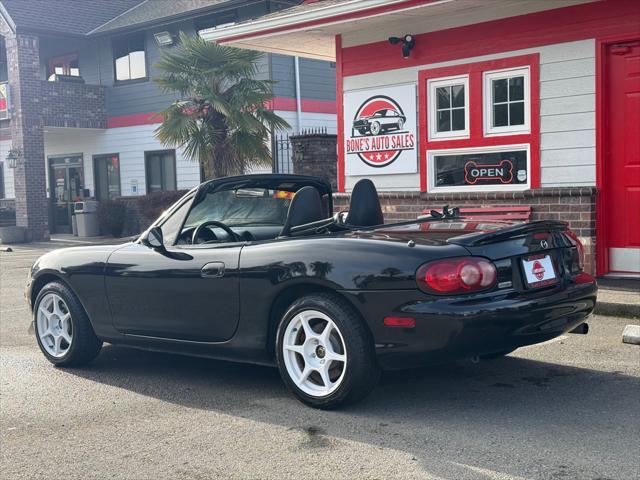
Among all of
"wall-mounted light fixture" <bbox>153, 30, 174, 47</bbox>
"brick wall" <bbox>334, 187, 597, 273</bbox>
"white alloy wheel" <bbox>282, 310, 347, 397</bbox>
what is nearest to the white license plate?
"white alloy wheel" <bbox>282, 310, 347, 397</bbox>

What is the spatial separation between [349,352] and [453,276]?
0.71 m

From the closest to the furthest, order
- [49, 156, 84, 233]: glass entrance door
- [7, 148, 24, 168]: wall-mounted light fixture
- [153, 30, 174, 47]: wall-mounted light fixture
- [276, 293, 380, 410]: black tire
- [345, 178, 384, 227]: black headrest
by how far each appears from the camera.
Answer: [276, 293, 380, 410]: black tire, [345, 178, 384, 227]: black headrest, [153, 30, 174, 47]: wall-mounted light fixture, [7, 148, 24, 168]: wall-mounted light fixture, [49, 156, 84, 233]: glass entrance door

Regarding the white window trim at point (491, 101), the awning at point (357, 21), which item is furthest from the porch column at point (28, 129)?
the white window trim at point (491, 101)

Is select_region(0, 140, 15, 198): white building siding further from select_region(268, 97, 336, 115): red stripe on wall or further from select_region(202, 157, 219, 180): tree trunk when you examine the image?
select_region(202, 157, 219, 180): tree trunk

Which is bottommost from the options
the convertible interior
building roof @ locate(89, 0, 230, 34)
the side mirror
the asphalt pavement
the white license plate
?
the asphalt pavement

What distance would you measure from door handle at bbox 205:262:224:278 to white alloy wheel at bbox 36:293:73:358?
145cm

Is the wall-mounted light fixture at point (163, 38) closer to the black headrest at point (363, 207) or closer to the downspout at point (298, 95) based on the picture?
the downspout at point (298, 95)

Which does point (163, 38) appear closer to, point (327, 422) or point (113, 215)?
point (113, 215)

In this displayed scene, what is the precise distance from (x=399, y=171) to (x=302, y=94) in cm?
1121

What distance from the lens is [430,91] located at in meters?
11.1

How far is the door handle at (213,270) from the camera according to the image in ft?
17.7

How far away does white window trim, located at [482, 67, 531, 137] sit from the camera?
10.1 meters

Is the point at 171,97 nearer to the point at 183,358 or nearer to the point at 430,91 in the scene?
the point at 430,91

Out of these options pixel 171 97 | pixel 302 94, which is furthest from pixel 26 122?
pixel 302 94
